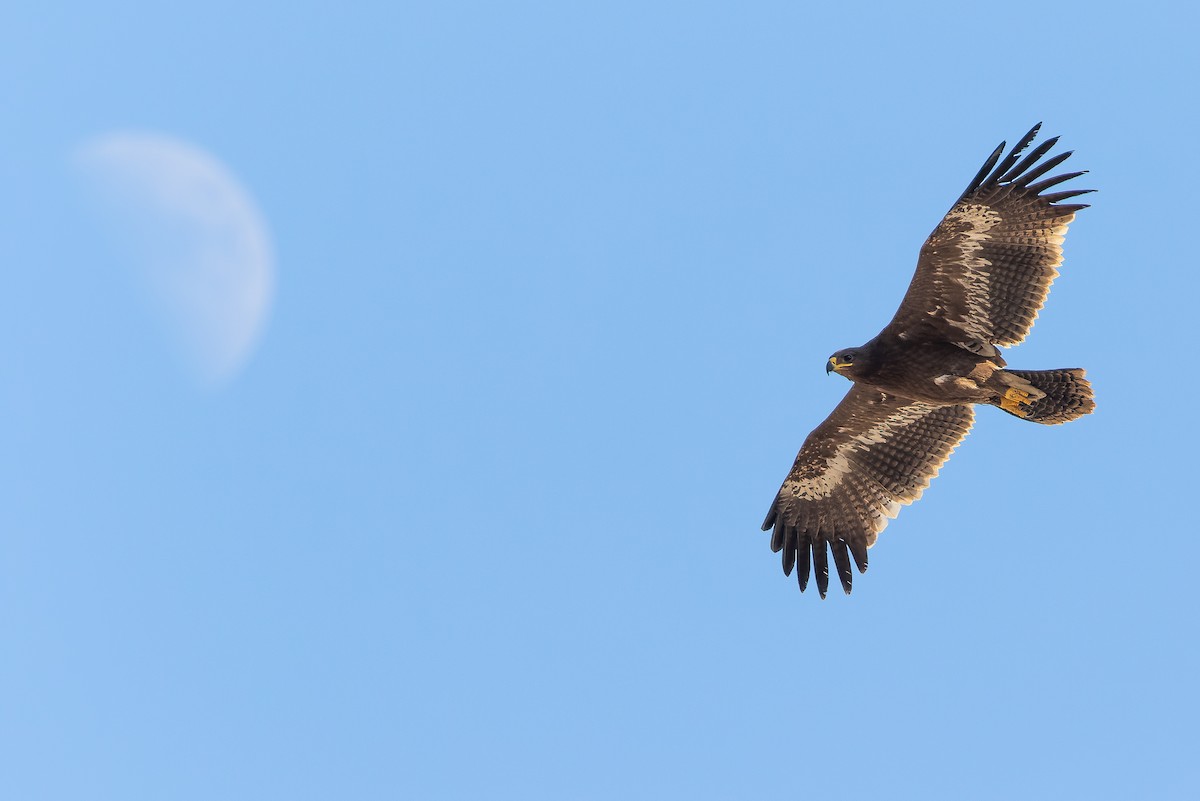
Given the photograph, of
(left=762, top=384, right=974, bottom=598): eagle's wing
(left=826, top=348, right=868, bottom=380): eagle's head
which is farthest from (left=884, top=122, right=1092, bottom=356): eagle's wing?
(left=762, top=384, right=974, bottom=598): eagle's wing

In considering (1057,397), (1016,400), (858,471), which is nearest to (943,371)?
(1016,400)

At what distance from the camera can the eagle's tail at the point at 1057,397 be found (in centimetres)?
1297

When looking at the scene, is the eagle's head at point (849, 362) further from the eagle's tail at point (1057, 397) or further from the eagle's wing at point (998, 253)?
the eagle's tail at point (1057, 397)

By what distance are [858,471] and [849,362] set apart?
1954mm

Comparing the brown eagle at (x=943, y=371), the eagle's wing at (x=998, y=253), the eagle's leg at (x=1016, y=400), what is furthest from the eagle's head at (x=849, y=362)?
the eagle's leg at (x=1016, y=400)

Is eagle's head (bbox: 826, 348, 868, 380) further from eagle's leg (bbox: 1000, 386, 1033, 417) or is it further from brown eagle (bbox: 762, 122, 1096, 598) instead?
eagle's leg (bbox: 1000, 386, 1033, 417)

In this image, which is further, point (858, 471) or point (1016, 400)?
point (858, 471)

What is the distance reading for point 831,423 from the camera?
1489 centimetres

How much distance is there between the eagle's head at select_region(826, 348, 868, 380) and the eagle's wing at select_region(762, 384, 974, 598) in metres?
0.94

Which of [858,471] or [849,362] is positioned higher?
[849,362]

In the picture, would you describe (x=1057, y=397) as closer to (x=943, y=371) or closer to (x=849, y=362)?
(x=943, y=371)

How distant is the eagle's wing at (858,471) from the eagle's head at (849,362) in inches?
37.0

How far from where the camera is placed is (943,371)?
13.3 metres

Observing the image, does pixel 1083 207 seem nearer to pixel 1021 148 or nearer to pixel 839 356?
pixel 1021 148
